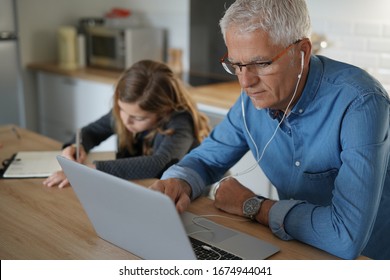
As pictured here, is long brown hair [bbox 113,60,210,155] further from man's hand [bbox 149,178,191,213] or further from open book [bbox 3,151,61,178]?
man's hand [bbox 149,178,191,213]

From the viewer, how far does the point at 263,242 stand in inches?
49.0

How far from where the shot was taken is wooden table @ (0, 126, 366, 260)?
3.98 ft

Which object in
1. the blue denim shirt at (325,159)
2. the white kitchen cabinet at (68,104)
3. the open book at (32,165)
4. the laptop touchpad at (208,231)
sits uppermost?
the blue denim shirt at (325,159)

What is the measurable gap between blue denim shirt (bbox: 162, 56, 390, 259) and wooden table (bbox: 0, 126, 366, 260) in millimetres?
48

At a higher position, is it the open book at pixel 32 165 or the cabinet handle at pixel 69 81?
the open book at pixel 32 165

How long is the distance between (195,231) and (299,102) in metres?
0.41

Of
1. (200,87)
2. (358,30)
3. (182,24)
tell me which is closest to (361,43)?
(358,30)

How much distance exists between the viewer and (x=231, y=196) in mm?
1421

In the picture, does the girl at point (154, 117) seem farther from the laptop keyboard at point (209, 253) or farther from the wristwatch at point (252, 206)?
the laptop keyboard at point (209, 253)

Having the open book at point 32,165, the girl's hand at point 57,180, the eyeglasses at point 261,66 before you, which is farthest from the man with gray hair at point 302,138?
the open book at point 32,165

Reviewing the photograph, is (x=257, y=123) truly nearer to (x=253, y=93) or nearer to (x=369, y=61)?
(x=253, y=93)

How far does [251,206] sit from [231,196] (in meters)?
0.07

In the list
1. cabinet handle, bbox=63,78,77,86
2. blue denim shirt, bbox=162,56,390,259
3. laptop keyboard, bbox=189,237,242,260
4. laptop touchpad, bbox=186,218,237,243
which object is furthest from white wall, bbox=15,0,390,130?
laptop keyboard, bbox=189,237,242,260

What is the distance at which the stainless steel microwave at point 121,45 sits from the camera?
3.52 metres
